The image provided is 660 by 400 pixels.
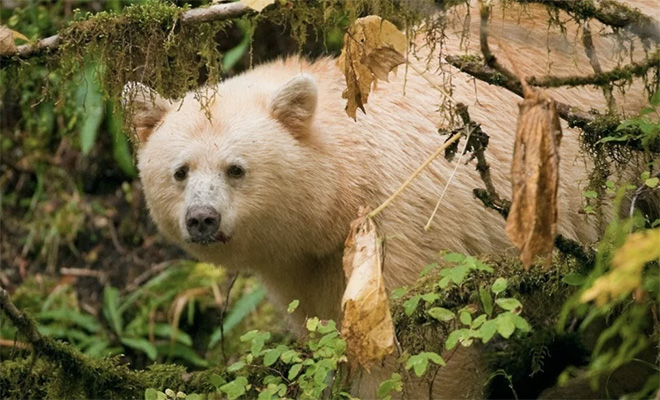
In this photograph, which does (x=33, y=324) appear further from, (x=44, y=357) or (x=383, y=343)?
(x=383, y=343)

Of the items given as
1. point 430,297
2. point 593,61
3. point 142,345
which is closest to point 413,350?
point 430,297

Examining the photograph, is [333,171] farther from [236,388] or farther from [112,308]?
[112,308]

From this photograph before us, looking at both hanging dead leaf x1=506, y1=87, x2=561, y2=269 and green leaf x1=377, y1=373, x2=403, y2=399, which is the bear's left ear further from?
hanging dead leaf x1=506, y1=87, x2=561, y2=269

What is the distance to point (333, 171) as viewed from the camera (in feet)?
20.7

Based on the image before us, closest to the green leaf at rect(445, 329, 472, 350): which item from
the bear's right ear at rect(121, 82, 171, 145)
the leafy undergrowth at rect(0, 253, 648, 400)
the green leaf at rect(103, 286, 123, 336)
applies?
the leafy undergrowth at rect(0, 253, 648, 400)

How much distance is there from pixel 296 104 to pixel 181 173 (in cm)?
83

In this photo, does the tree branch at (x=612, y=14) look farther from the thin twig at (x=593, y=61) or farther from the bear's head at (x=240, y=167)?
the bear's head at (x=240, y=167)

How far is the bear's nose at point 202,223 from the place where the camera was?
5945 millimetres

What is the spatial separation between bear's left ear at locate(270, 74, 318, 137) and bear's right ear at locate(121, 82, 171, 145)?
2.36 feet

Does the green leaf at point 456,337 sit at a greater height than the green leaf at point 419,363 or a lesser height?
greater

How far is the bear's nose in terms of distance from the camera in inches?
234

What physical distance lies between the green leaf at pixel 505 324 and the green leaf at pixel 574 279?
1.80ft

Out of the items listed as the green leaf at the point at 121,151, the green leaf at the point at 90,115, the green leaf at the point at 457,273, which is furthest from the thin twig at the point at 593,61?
the green leaf at the point at 121,151

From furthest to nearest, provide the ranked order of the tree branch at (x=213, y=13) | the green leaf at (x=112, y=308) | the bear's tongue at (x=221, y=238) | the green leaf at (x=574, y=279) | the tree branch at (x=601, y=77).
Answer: the green leaf at (x=112, y=308) < the bear's tongue at (x=221, y=238) < the tree branch at (x=213, y=13) < the green leaf at (x=574, y=279) < the tree branch at (x=601, y=77)
